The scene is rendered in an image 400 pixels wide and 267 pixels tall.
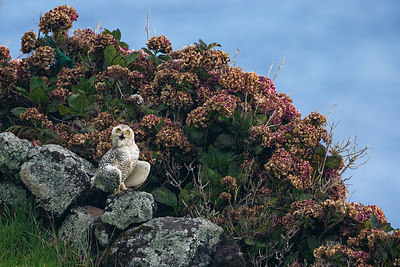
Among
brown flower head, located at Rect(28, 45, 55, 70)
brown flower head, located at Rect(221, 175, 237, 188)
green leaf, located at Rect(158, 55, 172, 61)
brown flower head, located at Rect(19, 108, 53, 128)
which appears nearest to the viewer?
brown flower head, located at Rect(221, 175, 237, 188)

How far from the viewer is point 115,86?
966cm

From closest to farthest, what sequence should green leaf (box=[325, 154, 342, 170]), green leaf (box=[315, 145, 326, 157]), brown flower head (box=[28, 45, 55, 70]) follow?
green leaf (box=[325, 154, 342, 170]), green leaf (box=[315, 145, 326, 157]), brown flower head (box=[28, 45, 55, 70])

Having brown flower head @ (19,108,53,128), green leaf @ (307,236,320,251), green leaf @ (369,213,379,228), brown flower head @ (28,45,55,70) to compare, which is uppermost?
brown flower head @ (28,45,55,70)

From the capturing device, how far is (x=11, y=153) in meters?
7.94

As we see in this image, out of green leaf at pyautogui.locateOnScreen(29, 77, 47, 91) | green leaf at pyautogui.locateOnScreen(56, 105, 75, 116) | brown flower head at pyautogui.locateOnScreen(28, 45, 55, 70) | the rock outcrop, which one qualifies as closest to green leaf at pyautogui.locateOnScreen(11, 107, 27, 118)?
green leaf at pyautogui.locateOnScreen(29, 77, 47, 91)

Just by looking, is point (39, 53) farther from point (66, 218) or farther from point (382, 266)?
point (382, 266)

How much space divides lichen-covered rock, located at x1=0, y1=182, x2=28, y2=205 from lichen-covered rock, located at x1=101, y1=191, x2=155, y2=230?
1815 mm

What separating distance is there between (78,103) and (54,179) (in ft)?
5.83

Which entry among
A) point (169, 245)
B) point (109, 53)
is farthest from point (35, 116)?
point (169, 245)

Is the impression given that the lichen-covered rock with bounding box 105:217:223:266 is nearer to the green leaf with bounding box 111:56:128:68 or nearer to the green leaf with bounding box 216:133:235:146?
the green leaf with bounding box 216:133:235:146

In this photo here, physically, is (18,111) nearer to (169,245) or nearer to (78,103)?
(78,103)

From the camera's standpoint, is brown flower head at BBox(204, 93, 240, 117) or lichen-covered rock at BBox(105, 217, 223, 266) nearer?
lichen-covered rock at BBox(105, 217, 223, 266)

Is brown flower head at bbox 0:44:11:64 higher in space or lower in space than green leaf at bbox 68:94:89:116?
higher

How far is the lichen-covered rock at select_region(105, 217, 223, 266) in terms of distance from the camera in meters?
6.67
